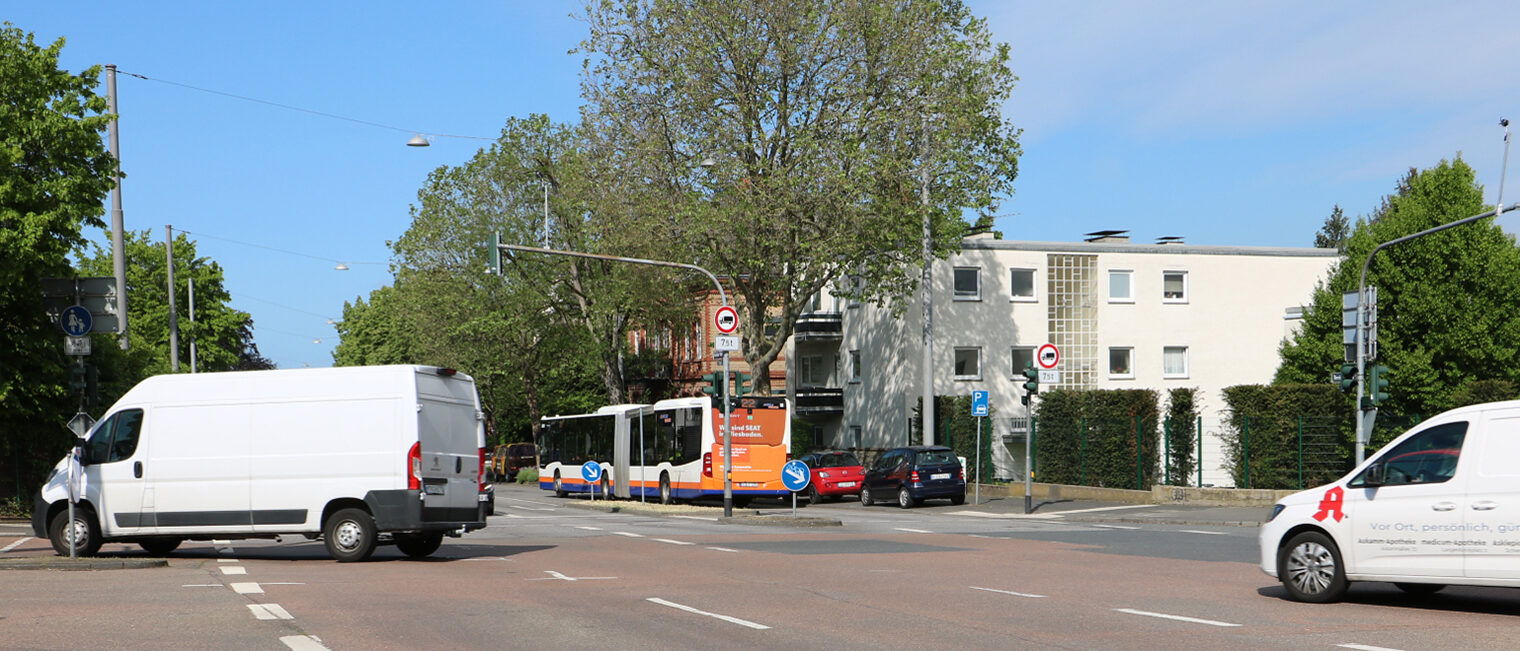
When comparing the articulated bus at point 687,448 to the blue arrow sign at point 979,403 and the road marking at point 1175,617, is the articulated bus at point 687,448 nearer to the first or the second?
the blue arrow sign at point 979,403

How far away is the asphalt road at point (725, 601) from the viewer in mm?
10547

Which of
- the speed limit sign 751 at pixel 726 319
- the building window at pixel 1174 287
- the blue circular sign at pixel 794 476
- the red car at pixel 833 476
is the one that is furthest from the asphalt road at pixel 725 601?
the building window at pixel 1174 287

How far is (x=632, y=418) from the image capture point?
140 ft

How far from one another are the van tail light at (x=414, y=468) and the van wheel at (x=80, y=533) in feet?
13.3

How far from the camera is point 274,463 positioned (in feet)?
60.1

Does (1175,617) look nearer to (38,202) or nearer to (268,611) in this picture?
(268,611)

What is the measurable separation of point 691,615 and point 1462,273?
43281 mm

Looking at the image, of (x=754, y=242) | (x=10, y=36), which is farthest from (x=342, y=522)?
(x=754, y=242)

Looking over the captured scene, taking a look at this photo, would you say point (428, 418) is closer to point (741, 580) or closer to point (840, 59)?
point (741, 580)

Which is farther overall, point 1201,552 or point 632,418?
point 632,418

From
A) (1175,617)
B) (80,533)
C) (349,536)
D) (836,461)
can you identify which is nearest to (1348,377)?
(1175,617)

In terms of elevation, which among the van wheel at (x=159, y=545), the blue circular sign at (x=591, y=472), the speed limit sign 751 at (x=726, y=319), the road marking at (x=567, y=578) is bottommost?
the blue circular sign at (x=591, y=472)

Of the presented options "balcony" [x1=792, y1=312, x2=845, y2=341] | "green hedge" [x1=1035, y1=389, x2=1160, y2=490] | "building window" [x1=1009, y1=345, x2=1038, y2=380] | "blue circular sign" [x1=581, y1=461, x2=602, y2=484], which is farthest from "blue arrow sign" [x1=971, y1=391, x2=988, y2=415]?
"balcony" [x1=792, y1=312, x2=845, y2=341]

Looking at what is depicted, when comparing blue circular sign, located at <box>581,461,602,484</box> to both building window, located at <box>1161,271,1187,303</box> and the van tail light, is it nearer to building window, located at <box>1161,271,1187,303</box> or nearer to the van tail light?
the van tail light
